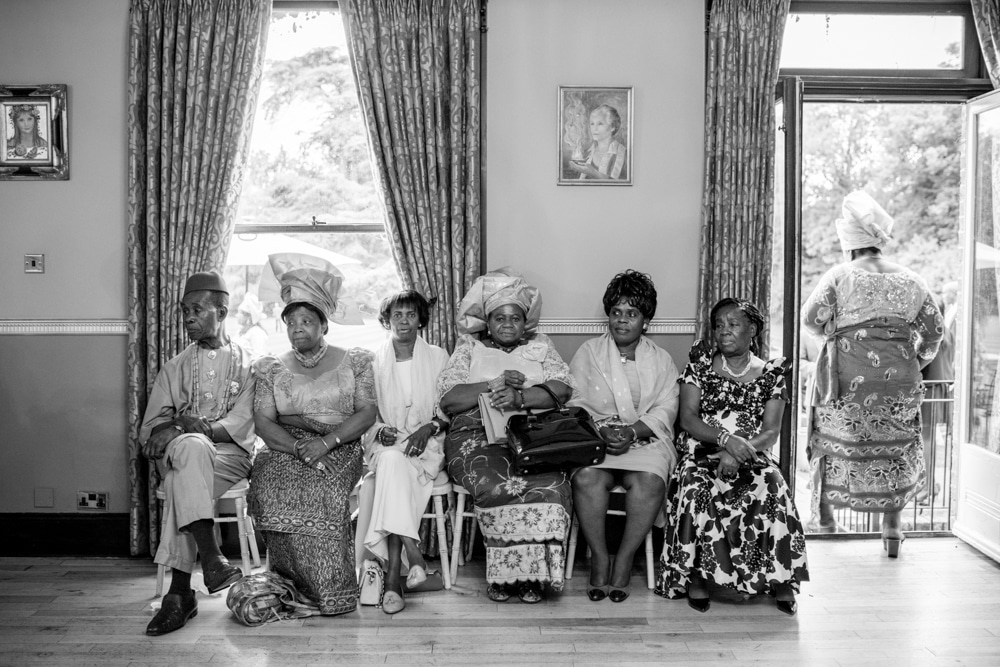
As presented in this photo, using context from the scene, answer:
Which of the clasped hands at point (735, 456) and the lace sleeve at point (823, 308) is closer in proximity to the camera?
the clasped hands at point (735, 456)

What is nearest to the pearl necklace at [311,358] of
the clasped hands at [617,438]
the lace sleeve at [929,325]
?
the clasped hands at [617,438]

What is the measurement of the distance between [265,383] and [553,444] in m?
1.29

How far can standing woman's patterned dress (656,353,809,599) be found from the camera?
3.46 m

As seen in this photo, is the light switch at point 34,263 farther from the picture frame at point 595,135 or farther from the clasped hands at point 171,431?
Result: the picture frame at point 595,135

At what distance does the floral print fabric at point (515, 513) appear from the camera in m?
3.48

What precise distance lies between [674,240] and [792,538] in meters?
1.63

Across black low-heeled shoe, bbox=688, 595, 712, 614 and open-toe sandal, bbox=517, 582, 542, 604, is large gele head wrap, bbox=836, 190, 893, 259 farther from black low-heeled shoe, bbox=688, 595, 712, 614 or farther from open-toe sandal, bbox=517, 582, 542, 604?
open-toe sandal, bbox=517, 582, 542, 604

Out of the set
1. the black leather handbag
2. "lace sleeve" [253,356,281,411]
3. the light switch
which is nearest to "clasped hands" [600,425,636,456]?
the black leather handbag

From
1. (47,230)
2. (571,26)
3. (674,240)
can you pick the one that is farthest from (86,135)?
(674,240)

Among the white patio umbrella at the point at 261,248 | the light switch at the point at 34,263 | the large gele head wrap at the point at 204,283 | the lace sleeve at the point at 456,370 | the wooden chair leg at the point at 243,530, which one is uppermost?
the white patio umbrella at the point at 261,248

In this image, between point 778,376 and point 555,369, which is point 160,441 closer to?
point 555,369

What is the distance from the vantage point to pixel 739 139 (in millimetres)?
4281

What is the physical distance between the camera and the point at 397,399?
12.8ft

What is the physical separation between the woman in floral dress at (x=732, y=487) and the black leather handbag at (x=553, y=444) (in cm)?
46
